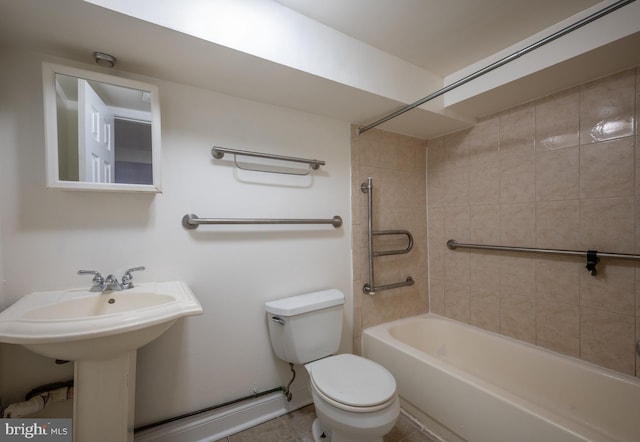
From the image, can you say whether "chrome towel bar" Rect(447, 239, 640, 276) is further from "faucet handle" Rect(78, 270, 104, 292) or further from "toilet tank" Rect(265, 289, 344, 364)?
"faucet handle" Rect(78, 270, 104, 292)

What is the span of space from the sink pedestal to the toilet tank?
2.26 feet

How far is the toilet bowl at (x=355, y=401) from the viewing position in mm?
1055

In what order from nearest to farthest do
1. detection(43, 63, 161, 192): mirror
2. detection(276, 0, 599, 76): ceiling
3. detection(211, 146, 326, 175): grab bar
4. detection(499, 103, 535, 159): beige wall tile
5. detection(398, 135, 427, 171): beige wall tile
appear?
detection(43, 63, 161, 192): mirror, detection(276, 0, 599, 76): ceiling, detection(211, 146, 326, 175): grab bar, detection(499, 103, 535, 159): beige wall tile, detection(398, 135, 427, 171): beige wall tile

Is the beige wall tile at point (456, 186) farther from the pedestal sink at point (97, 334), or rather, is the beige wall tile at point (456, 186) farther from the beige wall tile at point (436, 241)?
the pedestal sink at point (97, 334)

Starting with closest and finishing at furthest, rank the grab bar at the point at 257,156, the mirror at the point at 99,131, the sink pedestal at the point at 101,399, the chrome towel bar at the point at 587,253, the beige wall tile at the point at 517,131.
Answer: the sink pedestal at the point at 101,399 < the mirror at the point at 99,131 < the chrome towel bar at the point at 587,253 < the grab bar at the point at 257,156 < the beige wall tile at the point at 517,131

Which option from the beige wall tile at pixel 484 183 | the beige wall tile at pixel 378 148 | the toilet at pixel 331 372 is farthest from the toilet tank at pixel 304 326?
the beige wall tile at pixel 484 183

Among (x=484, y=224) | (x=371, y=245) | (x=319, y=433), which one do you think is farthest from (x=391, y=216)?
(x=319, y=433)

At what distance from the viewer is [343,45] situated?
133 centimetres

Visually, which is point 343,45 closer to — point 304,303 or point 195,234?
point 195,234

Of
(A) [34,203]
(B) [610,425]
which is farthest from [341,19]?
(B) [610,425]

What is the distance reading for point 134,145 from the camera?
1166 millimetres

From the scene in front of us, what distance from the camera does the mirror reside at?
3.33ft

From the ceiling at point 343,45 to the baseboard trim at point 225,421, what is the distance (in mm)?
1716

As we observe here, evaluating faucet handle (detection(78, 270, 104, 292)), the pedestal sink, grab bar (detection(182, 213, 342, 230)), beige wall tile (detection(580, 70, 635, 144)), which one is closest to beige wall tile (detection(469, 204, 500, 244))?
beige wall tile (detection(580, 70, 635, 144))
